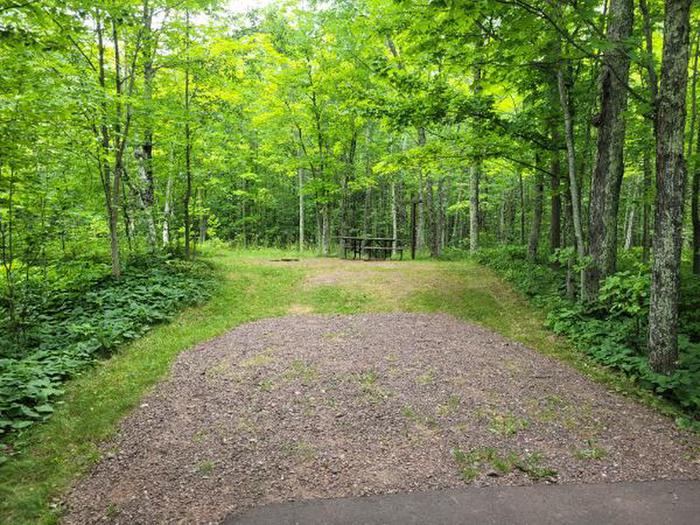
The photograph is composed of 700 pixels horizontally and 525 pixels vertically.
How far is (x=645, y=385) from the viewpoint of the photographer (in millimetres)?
5477

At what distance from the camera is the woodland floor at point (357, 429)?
356cm

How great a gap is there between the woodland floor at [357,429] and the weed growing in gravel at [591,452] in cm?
2

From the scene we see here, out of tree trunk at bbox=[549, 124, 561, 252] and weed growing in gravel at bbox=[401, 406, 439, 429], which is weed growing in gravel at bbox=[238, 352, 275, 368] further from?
tree trunk at bbox=[549, 124, 561, 252]

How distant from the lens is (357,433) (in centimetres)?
435

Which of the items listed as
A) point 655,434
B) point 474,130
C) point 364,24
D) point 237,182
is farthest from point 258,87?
point 655,434

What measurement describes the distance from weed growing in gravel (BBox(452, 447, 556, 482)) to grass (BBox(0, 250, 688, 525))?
0.07 meters

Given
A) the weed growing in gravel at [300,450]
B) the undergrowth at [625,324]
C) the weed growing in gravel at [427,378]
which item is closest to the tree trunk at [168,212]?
the weed growing in gravel at [427,378]

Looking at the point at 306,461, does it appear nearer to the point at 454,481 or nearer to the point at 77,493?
the point at 454,481

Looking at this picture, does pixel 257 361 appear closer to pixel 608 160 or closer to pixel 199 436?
pixel 199 436

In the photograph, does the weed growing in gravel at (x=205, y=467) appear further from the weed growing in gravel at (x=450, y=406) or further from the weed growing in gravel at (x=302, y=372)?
the weed growing in gravel at (x=450, y=406)

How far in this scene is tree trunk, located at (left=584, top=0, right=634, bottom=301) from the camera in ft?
23.5

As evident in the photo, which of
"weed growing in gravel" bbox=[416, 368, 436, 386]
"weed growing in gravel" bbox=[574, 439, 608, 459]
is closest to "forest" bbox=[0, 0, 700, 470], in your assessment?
"weed growing in gravel" bbox=[574, 439, 608, 459]

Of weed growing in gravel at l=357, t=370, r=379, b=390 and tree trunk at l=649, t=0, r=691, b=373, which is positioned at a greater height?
tree trunk at l=649, t=0, r=691, b=373

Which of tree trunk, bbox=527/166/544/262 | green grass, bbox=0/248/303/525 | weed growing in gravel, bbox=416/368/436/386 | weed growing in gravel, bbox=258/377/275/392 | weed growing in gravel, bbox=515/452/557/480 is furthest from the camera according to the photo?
tree trunk, bbox=527/166/544/262
